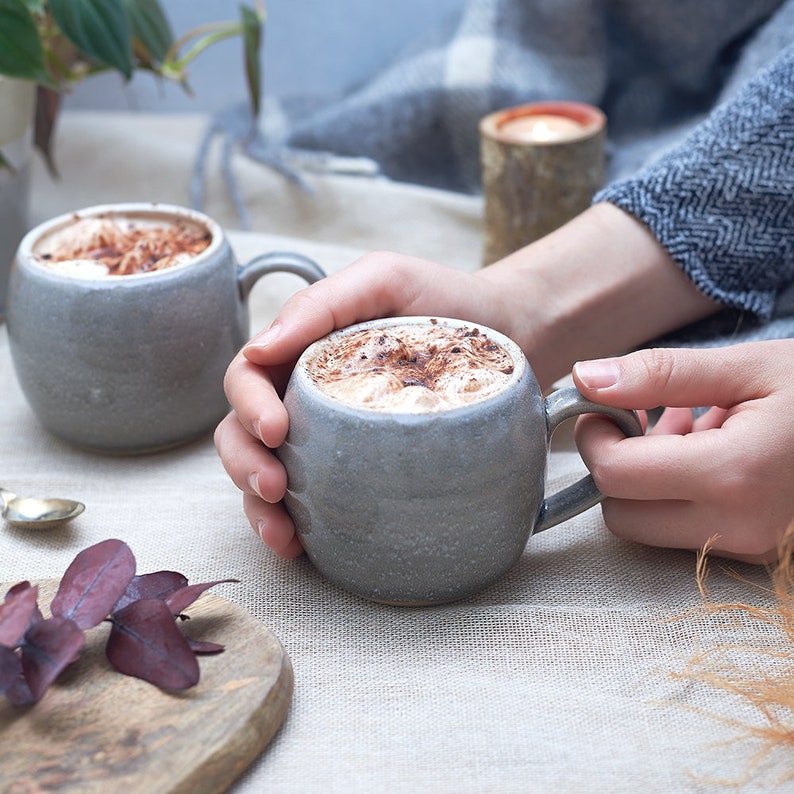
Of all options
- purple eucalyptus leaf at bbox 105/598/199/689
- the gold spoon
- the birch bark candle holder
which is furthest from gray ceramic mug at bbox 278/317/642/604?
the birch bark candle holder

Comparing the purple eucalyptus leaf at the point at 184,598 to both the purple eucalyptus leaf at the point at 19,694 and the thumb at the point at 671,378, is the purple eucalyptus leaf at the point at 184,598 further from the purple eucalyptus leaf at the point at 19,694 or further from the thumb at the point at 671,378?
the thumb at the point at 671,378

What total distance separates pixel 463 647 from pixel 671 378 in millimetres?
241

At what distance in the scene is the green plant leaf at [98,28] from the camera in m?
1.18

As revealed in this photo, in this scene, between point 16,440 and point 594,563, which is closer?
point 594,563

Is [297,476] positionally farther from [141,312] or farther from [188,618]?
[141,312]

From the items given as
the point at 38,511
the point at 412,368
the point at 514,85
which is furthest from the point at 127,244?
the point at 514,85

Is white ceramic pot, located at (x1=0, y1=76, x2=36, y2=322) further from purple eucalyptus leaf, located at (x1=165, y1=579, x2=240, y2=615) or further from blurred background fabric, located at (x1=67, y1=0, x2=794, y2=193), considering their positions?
purple eucalyptus leaf, located at (x1=165, y1=579, x2=240, y2=615)

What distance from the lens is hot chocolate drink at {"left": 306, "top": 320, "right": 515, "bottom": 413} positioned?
70cm

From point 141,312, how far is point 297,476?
267 millimetres

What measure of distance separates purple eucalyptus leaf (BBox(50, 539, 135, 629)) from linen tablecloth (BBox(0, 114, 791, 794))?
0.12m

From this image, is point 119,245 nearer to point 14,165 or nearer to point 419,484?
point 14,165

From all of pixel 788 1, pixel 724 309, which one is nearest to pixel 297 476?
pixel 724 309

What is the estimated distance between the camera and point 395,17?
1.80m

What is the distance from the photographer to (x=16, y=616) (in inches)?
25.1
